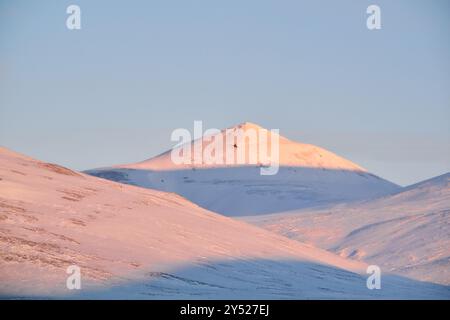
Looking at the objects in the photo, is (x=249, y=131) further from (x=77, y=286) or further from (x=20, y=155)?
(x=77, y=286)

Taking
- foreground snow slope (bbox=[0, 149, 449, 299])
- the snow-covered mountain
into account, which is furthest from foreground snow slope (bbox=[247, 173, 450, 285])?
foreground snow slope (bbox=[0, 149, 449, 299])

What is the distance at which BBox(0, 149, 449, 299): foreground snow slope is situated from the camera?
98.8 ft

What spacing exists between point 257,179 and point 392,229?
51711 mm

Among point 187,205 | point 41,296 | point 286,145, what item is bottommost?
point 41,296

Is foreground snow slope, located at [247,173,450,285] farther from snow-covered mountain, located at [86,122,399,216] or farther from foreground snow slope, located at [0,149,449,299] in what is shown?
foreground snow slope, located at [0,149,449,299]

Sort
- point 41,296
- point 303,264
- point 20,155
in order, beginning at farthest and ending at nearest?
point 20,155, point 303,264, point 41,296

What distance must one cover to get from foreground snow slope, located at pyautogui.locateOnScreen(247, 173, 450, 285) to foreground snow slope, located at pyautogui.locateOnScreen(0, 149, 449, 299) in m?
16.9

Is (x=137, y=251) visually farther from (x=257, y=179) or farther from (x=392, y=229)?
(x=257, y=179)

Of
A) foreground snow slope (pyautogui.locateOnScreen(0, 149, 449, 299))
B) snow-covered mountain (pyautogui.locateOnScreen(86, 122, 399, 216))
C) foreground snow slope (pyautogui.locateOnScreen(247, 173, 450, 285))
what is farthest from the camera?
snow-covered mountain (pyautogui.locateOnScreen(86, 122, 399, 216))

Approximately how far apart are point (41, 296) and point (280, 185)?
100392mm

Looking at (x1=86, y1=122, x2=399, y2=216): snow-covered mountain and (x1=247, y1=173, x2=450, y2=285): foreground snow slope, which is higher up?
(x1=86, y1=122, x2=399, y2=216): snow-covered mountain

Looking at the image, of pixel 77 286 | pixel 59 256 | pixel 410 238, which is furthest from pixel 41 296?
pixel 410 238

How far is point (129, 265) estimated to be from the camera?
1294 inches

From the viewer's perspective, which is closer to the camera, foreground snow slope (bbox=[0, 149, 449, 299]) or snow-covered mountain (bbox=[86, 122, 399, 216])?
foreground snow slope (bbox=[0, 149, 449, 299])
